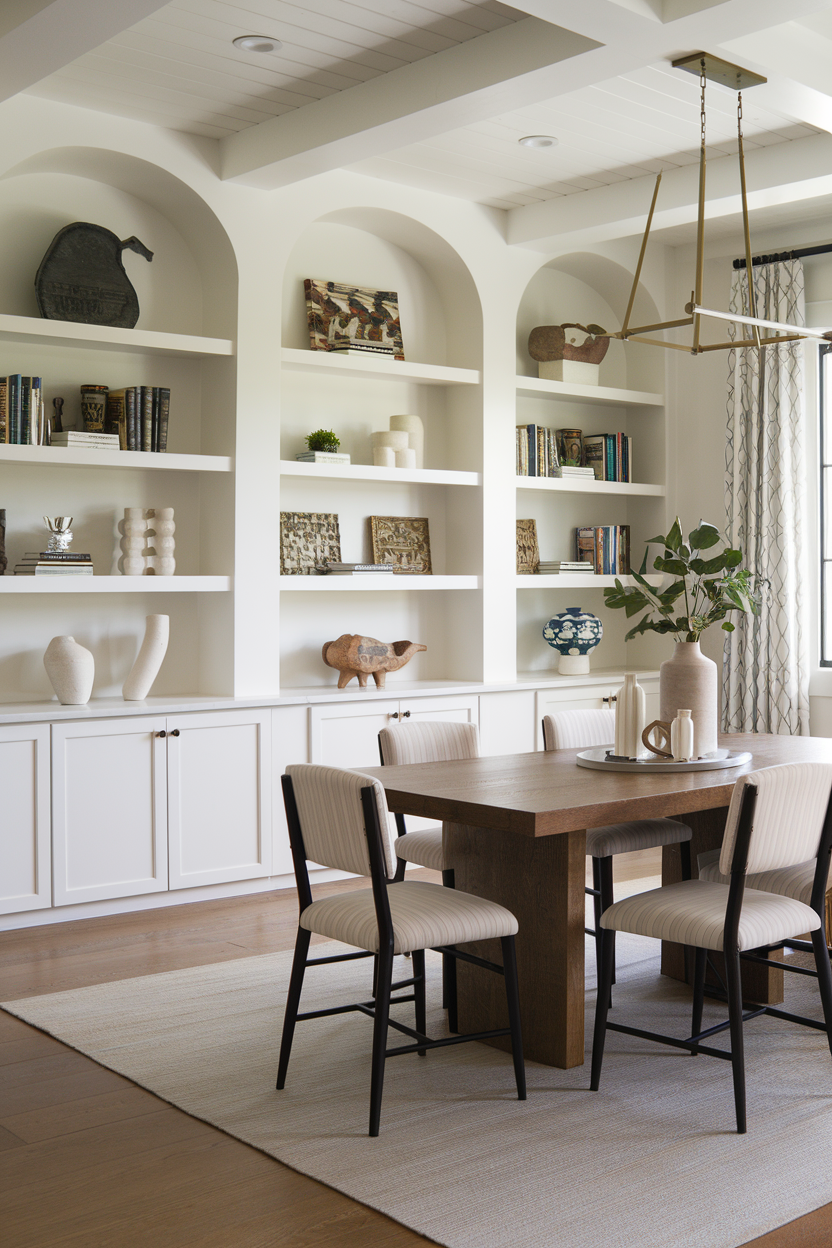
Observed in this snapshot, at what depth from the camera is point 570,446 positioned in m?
6.75

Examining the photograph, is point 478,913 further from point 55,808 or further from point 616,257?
point 616,257

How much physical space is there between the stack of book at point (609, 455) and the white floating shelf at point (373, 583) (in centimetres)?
119

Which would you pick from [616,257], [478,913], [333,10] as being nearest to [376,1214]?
[478,913]

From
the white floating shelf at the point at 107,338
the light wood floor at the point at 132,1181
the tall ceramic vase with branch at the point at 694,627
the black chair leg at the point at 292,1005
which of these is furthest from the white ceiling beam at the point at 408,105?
the light wood floor at the point at 132,1181

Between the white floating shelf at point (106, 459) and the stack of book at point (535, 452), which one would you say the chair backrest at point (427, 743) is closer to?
the white floating shelf at point (106, 459)

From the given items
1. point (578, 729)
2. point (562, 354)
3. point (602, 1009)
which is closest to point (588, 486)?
point (562, 354)

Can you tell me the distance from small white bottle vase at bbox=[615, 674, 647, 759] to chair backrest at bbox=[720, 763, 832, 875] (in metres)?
0.71

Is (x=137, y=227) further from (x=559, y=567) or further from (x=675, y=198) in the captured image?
(x=559, y=567)

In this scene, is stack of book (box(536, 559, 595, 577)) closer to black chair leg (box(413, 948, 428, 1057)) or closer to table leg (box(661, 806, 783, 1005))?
table leg (box(661, 806, 783, 1005))

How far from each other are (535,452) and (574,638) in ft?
3.30

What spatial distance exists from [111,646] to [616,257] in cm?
347

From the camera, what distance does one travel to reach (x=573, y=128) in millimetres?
4992

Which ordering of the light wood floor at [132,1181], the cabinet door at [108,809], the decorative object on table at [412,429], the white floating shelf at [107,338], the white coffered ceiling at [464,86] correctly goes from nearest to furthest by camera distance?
the light wood floor at [132,1181] < the white coffered ceiling at [464,86] < the cabinet door at [108,809] < the white floating shelf at [107,338] < the decorative object on table at [412,429]

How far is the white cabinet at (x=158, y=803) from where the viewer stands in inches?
181
